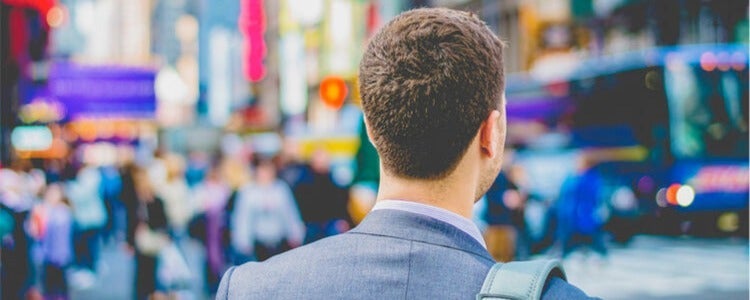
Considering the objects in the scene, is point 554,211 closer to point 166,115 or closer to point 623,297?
point 623,297

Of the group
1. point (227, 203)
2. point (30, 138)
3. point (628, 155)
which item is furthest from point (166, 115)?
point (227, 203)

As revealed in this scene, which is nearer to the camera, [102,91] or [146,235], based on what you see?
[146,235]

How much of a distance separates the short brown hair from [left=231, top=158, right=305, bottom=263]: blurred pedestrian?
27.7 feet

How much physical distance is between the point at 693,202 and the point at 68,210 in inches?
445

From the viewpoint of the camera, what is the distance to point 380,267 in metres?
1.65

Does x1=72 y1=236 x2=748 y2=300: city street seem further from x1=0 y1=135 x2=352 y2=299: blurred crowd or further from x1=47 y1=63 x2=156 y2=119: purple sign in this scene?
x1=47 y1=63 x2=156 y2=119: purple sign

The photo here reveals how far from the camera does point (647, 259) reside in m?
15.5

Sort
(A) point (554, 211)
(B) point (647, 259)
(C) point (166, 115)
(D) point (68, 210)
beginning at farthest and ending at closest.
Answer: (C) point (166, 115), (A) point (554, 211), (B) point (647, 259), (D) point (68, 210)

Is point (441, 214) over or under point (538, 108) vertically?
under

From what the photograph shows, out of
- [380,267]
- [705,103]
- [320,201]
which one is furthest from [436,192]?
[705,103]

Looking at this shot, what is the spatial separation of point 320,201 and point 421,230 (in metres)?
9.17

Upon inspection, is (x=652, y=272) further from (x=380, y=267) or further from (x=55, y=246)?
(x=380, y=267)

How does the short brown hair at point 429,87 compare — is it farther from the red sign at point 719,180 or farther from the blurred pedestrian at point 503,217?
the red sign at point 719,180

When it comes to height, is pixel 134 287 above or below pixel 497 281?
below
